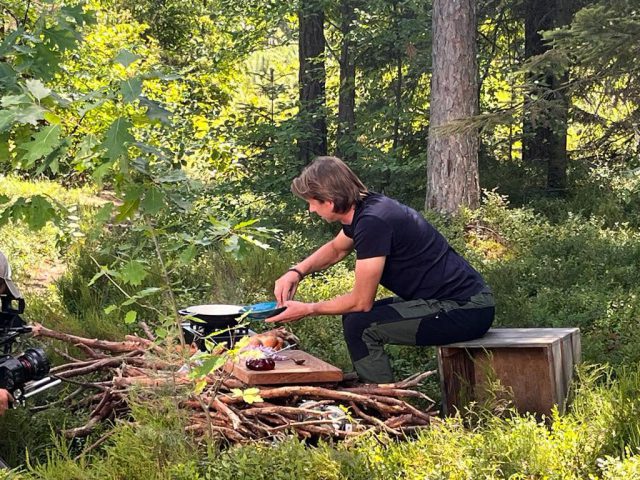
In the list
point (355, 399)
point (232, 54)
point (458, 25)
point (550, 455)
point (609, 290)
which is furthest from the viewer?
point (232, 54)

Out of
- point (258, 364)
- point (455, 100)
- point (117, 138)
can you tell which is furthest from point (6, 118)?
point (455, 100)

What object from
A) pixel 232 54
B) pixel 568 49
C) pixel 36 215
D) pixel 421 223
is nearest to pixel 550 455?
pixel 421 223

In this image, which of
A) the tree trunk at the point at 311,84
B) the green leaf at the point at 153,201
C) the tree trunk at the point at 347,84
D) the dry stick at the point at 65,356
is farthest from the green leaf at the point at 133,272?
the tree trunk at the point at 347,84

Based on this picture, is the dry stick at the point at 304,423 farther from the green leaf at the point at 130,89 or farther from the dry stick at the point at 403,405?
Answer: the green leaf at the point at 130,89

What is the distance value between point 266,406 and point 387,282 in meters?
1.10

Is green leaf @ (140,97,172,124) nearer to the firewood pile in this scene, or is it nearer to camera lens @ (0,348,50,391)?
the firewood pile

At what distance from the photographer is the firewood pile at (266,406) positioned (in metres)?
4.58

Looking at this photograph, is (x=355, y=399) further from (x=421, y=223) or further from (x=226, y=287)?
(x=226, y=287)

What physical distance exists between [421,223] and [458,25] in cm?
654

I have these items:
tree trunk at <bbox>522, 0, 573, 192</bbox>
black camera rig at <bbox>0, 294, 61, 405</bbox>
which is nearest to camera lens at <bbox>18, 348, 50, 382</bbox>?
black camera rig at <bbox>0, 294, 61, 405</bbox>

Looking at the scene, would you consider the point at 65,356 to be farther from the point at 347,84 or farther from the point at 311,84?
the point at 311,84

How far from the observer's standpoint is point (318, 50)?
13.9 meters

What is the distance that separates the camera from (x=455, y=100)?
11.1m

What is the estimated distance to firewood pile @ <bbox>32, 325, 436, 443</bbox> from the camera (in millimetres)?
4582
